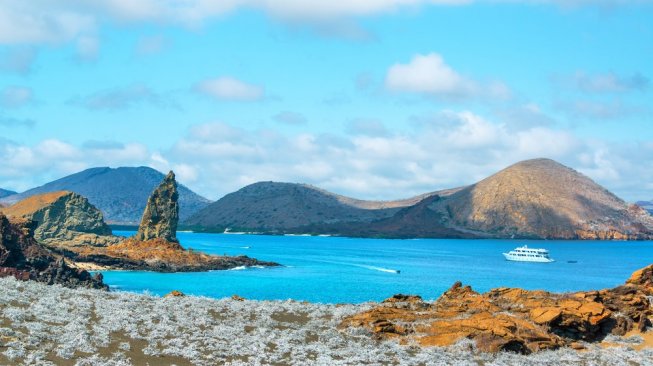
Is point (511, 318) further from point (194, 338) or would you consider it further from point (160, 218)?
point (160, 218)

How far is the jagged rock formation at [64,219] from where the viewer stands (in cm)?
13262

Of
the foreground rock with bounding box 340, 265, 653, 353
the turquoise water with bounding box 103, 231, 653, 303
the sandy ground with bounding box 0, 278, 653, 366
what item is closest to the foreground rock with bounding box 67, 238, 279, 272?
the turquoise water with bounding box 103, 231, 653, 303

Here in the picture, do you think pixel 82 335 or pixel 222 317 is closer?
pixel 82 335

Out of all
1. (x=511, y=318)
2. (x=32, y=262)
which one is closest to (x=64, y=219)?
(x=32, y=262)

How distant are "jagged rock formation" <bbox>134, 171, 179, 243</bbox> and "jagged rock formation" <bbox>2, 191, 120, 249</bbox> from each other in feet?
35.1

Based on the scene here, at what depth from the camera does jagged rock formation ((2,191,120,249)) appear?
13262 cm

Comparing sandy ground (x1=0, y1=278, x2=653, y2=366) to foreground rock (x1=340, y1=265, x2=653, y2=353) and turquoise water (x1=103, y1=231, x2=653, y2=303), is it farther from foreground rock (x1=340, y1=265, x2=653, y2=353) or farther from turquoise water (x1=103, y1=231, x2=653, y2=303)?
turquoise water (x1=103, y1=231, x2=653, y2=303)

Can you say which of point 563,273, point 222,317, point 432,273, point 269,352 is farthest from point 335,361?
point 563,273

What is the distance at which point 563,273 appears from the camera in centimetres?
13950

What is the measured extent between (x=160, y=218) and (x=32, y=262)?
5616 cm

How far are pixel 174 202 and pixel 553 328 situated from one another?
11515 cm

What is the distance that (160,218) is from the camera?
130625 millimetres

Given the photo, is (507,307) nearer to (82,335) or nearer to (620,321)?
(620,321)

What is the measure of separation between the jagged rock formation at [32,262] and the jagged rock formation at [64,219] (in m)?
51.2
